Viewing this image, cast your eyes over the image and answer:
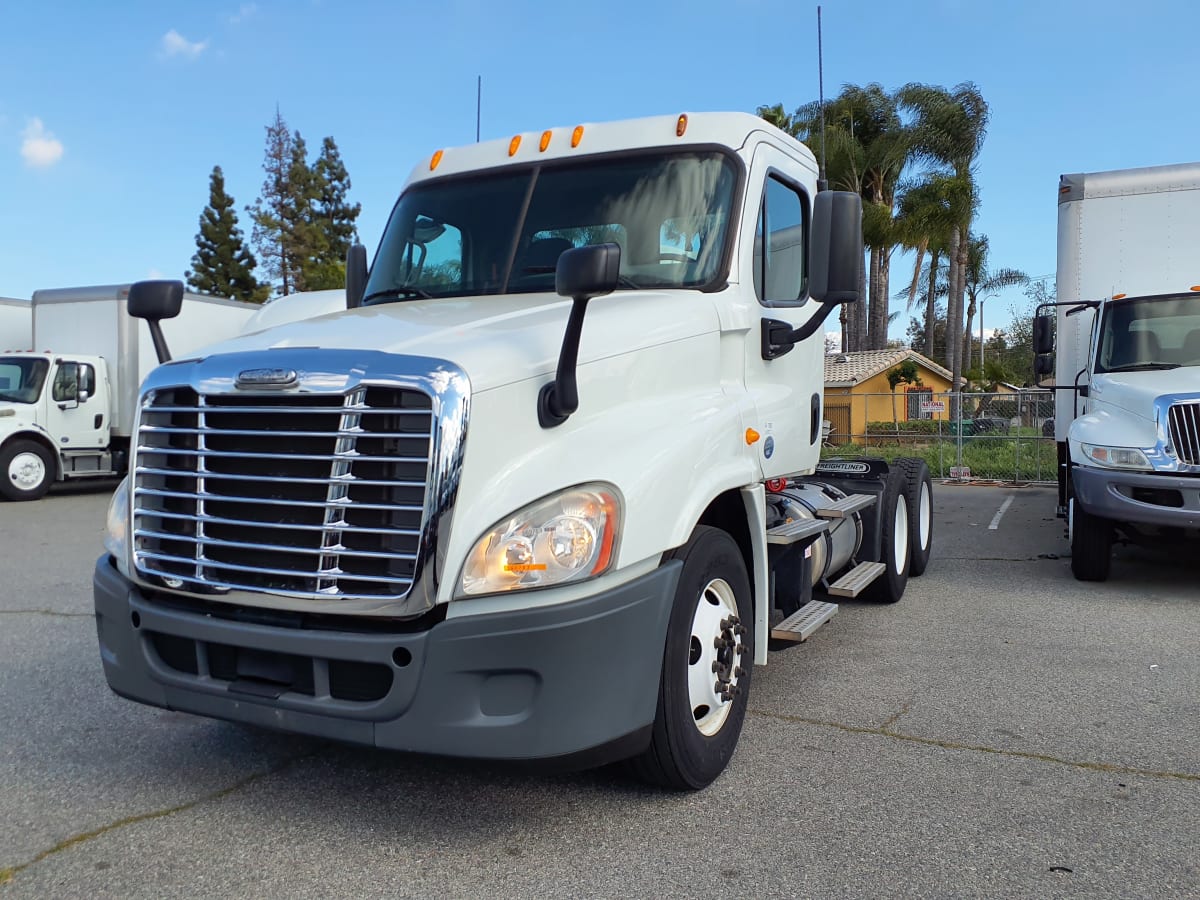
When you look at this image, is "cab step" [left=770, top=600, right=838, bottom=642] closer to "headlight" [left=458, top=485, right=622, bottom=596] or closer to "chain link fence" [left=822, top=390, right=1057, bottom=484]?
"headlight" [left=458, top=485, right=622, bottom=596]

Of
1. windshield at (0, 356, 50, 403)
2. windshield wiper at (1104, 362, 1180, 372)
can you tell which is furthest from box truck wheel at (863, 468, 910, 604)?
windshield at (0, 356, 50, 403)

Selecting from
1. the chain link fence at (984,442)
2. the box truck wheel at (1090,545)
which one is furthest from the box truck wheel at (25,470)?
the box truck wheel at (1090,545)

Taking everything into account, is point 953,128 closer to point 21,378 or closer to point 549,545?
point 21,378

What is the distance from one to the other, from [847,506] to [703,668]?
8.19ft

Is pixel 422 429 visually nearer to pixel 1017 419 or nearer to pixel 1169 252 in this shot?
pixel 1169 252

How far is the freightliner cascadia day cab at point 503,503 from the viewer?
304cm

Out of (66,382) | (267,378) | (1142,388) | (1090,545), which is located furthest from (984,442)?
(267,378)

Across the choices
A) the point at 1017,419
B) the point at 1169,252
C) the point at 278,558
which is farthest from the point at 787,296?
the point at 1017,419

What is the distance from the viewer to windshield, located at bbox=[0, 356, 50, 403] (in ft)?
51.3

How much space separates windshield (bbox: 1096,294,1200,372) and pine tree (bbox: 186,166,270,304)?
5229 centimetres

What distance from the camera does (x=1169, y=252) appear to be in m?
8.99

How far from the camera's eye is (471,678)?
9.91 feet

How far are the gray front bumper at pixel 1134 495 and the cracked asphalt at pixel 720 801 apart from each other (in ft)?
Result: 5.29

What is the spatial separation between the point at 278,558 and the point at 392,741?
0.68 metres
